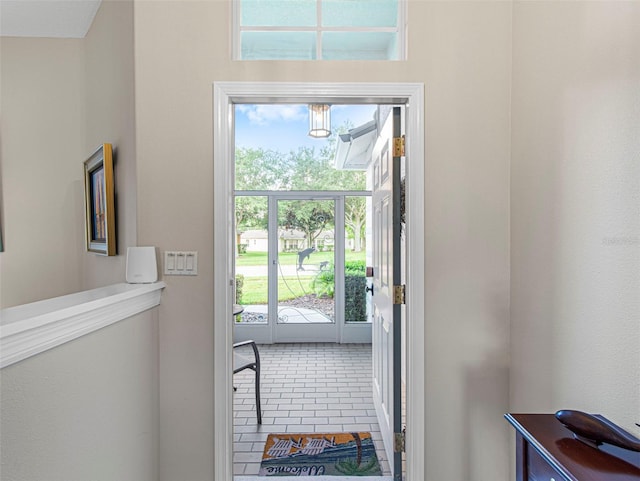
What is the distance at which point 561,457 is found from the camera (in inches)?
36.5

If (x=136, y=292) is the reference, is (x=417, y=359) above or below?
below

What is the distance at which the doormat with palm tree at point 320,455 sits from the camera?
7.52 feet

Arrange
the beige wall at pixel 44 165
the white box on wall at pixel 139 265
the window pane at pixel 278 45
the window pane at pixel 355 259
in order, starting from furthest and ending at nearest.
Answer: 1. the window pane at pixel 355 259
2. the beige wall at pixel 44 165
3. the window pane at pixel 278 45
4. the white box on wall at pixel 139 265

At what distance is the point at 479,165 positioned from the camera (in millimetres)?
1864

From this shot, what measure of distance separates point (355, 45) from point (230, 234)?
112 cm

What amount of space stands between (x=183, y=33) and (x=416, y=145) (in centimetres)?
120

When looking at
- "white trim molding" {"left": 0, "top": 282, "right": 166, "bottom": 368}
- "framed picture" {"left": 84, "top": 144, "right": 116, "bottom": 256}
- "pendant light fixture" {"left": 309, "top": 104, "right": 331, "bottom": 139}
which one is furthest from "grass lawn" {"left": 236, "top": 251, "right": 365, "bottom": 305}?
"white trim molding" {"left": 0, "top": 282, "right": 166, "bottom": 368}

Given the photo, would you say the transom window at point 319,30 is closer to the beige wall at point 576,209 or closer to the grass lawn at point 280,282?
the beige wall at point 576,209

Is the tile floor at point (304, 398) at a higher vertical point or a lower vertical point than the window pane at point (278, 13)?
lower

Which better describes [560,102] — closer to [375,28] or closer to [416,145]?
[416,145]

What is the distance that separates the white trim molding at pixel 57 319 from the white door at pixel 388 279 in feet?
4.05

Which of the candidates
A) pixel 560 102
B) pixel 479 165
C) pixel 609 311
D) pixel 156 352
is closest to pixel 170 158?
pixel 156 352

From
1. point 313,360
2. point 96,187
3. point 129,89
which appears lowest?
point 313,360

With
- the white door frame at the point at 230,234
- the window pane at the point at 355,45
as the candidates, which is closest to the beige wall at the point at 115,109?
the white door frame at the point at 230,234
